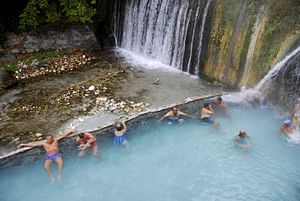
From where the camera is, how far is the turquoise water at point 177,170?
869 centimetres

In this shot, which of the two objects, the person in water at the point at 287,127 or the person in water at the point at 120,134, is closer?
the person in water at the point at 120,134

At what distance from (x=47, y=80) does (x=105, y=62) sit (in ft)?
8.02

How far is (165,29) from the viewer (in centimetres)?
1453

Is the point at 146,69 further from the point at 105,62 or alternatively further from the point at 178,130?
the point at 178,130

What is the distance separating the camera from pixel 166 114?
10812 millimetres

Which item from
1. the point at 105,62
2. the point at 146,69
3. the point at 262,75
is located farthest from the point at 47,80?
the point at 262,75

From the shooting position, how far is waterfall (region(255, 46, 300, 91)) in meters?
11.2


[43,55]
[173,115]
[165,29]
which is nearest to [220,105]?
[173,115]

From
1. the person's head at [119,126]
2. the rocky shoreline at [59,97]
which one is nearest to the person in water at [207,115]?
the rocky shoreline at [59,97]

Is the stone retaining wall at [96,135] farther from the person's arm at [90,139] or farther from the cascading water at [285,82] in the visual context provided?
the cascading water at [285,82]

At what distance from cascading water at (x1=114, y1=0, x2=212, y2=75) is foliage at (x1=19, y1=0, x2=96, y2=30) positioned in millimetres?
1981

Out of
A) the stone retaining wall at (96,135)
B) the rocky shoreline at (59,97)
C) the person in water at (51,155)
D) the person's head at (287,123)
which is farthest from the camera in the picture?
the rocky shoreline at (59,97)

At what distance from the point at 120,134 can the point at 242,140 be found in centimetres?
317

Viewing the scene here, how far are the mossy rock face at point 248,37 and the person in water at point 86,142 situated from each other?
5339 millimetres
